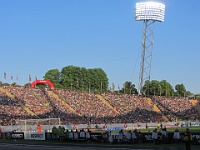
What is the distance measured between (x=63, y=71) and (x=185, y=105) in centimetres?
6591

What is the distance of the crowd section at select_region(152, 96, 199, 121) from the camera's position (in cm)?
9769

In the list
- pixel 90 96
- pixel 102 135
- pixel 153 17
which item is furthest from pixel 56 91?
pixel 102 135

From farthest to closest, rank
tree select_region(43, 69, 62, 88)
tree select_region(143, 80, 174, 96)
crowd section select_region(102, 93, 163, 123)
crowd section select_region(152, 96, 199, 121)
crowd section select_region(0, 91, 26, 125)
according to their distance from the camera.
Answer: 1. tree select_region(43, 69, 62, 88)
2. tree select_region(143, 80, 174, 96)
3. crowd section select_region(152, 96, 199, 121)
4. crowd section select_region(102, 93, 163, 123)
5. crowd section select_region(0, 91, 26, 125)

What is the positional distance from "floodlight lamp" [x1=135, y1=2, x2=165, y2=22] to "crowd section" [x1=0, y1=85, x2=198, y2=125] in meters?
20.3

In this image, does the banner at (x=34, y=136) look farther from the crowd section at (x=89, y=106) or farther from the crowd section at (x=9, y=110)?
the crowd section at (x=89, y=106)

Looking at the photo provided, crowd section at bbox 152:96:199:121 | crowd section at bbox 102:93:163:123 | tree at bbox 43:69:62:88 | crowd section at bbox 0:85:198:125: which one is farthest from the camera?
tree at bbox 43:69:62:88

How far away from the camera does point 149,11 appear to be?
105m

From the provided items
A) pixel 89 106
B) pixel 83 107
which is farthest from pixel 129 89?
pixel 83 107

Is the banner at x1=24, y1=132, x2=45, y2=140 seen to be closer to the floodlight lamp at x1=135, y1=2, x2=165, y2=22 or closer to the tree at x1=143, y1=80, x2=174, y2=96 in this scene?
the floodlight lamp at x1=135, y1=2, x2=165, y2=22

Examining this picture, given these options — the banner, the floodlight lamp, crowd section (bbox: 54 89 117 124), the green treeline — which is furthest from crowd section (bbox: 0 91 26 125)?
the green treeline

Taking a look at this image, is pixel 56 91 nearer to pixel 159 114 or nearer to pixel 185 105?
pixel 159 114

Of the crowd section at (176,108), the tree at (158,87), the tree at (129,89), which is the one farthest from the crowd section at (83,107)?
the tree at (158,87)

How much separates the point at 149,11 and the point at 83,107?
31.2 metres

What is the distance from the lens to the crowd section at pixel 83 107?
7795 centimetres
